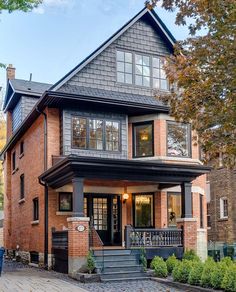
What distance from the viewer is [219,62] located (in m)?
9.34

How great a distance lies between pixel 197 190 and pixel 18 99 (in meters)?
10.9

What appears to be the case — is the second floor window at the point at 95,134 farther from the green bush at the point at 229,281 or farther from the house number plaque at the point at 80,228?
the green bush at the point at 229,281

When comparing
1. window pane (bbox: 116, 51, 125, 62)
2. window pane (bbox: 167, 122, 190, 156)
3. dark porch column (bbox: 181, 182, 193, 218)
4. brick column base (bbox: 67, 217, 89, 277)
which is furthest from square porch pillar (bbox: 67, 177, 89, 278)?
window pane (bbox: 116, 51, 125, 62)

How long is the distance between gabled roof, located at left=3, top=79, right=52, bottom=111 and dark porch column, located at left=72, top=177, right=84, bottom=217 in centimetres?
1016

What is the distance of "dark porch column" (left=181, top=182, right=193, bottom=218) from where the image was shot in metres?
18.0

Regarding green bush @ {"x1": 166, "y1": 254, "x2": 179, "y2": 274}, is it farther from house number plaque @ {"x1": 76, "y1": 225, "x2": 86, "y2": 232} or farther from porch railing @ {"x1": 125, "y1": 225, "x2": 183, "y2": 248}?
house number plaque @ {"x1": 76, "y1": 225, "x2": 86, "y2": 232}

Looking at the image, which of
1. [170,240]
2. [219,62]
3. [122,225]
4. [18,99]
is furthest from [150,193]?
[219,62]

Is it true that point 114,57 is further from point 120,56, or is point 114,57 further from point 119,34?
point 119,34

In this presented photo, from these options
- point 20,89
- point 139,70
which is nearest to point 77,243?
point 139,70

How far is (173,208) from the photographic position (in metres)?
20.6

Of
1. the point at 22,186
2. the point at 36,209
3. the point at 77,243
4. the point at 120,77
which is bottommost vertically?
the point at 77,243

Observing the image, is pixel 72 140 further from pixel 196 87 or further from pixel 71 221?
pixel 196 87

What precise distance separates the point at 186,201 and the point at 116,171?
9.81 feet

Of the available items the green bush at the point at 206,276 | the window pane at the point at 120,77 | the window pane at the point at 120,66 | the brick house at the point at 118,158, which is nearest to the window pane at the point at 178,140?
the brick house at the point at 118,158
